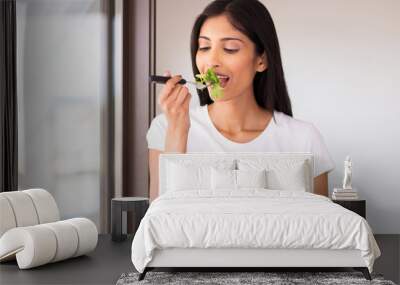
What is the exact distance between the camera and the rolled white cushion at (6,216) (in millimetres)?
5551

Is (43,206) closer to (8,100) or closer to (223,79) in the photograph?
(8,100)

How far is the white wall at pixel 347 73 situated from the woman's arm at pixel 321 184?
14 cm

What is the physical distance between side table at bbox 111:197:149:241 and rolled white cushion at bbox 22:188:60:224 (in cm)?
80

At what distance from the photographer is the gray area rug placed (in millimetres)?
4930

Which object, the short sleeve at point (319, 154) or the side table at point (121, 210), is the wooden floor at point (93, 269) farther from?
the short sleeve at point (319, 154)

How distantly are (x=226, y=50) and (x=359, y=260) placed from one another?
2707mm

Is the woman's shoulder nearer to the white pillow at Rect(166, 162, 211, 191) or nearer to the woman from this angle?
the woman

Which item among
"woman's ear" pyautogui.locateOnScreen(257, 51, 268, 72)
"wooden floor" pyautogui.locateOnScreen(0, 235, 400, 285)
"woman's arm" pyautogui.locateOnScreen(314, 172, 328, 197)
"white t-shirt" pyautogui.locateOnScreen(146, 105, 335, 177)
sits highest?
"woman's ear" pyautogui.locateOnScreen(257, 51, 268, 72)

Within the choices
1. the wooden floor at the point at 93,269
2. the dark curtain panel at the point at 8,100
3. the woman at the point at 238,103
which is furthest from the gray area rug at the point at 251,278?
the woman at the point at 238,103

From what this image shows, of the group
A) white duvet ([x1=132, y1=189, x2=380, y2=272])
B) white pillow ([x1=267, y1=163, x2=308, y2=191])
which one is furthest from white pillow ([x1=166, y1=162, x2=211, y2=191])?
white duvet ([x1=132, y1=189, x2=380, y2=272])

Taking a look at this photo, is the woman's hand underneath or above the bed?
above

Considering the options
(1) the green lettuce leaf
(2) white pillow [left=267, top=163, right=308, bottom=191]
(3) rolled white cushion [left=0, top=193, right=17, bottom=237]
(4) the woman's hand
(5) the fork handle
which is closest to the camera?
(3) rolled white cushion [left=0, top=193, right=17, bottom=237]

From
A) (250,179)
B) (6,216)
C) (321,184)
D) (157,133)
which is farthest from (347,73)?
(6,216)

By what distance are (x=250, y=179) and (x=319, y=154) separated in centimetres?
116
